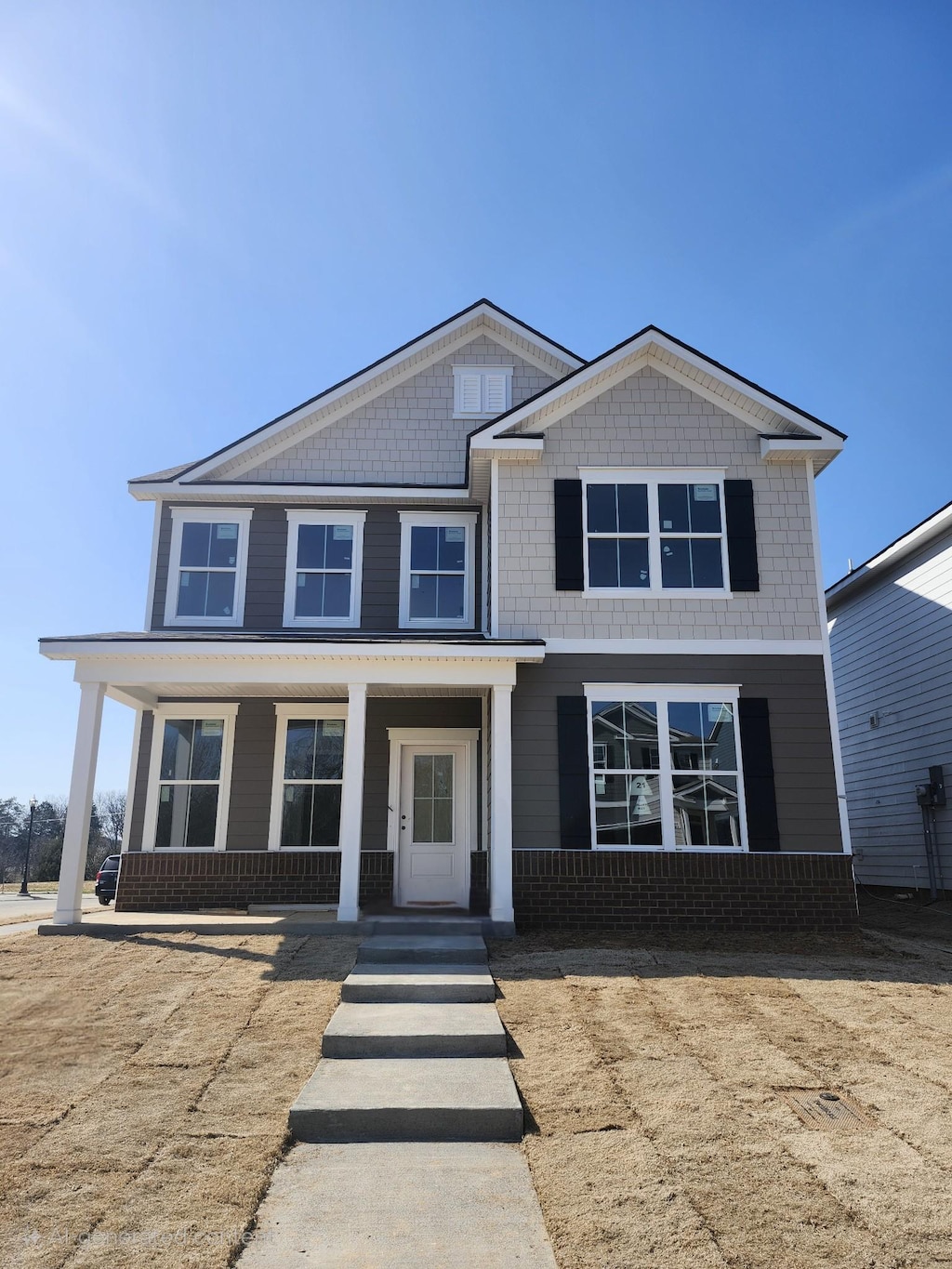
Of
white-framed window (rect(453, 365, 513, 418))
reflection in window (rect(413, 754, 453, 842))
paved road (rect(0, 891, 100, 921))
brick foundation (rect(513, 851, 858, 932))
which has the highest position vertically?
white-framed window (rect(453, 365, 513, 418))

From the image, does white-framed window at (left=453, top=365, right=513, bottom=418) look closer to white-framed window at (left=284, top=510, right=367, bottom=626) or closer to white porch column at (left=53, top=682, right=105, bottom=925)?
white-framed window at (left=284, top=510, right=367, bottom=626)

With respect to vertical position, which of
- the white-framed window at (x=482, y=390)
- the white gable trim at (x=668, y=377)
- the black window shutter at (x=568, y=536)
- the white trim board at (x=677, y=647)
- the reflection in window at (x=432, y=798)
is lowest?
the reflection in window at (x=432, y=798)

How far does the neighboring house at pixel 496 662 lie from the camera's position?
31.5ft

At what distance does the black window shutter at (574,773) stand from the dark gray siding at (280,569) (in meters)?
2.59

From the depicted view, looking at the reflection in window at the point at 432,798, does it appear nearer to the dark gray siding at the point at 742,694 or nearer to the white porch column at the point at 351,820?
the dark gray siding at the point at 742,694

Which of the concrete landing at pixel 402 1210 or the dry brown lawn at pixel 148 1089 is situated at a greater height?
the dry brown lawn at pixel 148 1089

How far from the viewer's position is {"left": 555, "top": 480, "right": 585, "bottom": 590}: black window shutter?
10.5 metres

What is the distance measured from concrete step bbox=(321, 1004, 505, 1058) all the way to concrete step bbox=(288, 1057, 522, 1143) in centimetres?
45

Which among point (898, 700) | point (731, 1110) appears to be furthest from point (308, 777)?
point (898, 700)

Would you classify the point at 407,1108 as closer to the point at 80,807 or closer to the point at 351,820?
the point at 351,820

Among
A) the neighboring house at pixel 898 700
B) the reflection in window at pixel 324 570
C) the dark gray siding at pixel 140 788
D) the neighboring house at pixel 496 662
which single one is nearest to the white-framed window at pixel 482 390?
the neighboring house at pixel 496 662

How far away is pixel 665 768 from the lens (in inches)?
391

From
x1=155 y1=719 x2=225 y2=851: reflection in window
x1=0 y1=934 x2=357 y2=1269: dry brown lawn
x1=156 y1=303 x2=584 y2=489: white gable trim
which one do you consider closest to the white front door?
x1=155 y1=719 x2=225 y2=851: reflection in window

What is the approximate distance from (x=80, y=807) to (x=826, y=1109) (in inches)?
311
